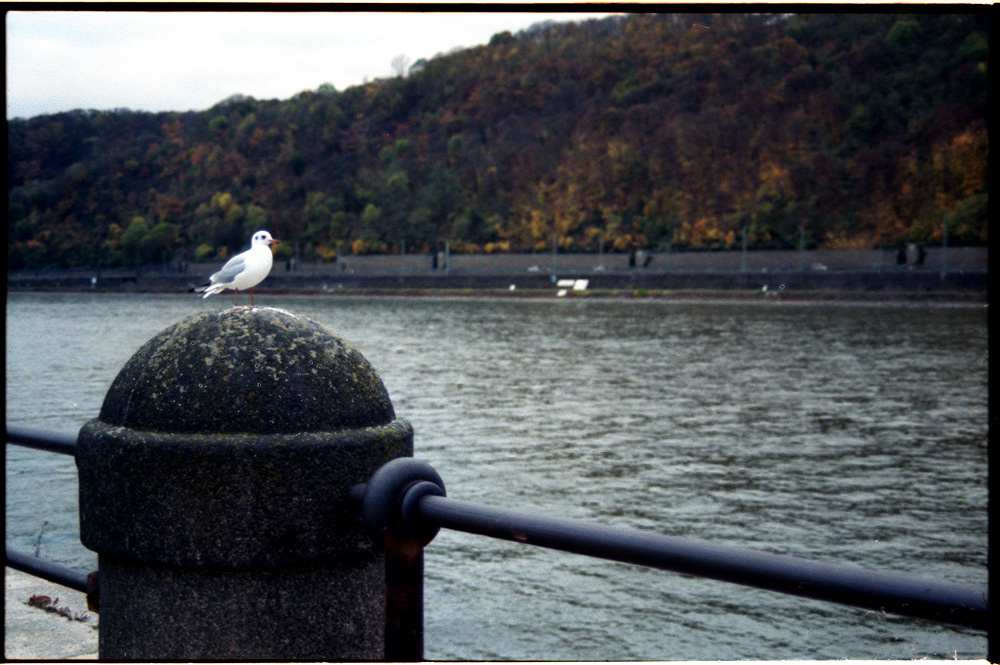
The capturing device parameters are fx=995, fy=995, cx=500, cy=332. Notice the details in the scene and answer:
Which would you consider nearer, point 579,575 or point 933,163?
point 579,575

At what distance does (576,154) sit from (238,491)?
105 m

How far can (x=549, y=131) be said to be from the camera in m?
111

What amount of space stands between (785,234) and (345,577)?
8398 cm

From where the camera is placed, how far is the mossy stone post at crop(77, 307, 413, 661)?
6.31 feet

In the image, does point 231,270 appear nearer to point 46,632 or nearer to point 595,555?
point 46,632

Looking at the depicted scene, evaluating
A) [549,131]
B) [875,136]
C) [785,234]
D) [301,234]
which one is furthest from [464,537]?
[301,234]

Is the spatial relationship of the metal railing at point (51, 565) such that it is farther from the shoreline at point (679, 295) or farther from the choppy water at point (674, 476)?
the shoreline at point (679, 295)

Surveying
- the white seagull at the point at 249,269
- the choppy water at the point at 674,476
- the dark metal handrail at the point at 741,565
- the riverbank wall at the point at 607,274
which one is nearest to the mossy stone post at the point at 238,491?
the dark metal handrail at the point at 741,565

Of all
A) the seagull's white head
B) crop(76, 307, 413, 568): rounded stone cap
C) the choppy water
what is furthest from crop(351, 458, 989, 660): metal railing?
the choppy water

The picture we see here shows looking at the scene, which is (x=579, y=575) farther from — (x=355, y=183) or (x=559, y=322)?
(x=355, y=183)

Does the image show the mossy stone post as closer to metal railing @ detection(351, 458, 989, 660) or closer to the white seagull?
metal railing @ detection(351, 458, 989, 660)

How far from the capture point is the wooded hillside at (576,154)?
80500mm

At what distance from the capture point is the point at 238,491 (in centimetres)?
192

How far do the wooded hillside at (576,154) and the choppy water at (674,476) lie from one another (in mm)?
53484
